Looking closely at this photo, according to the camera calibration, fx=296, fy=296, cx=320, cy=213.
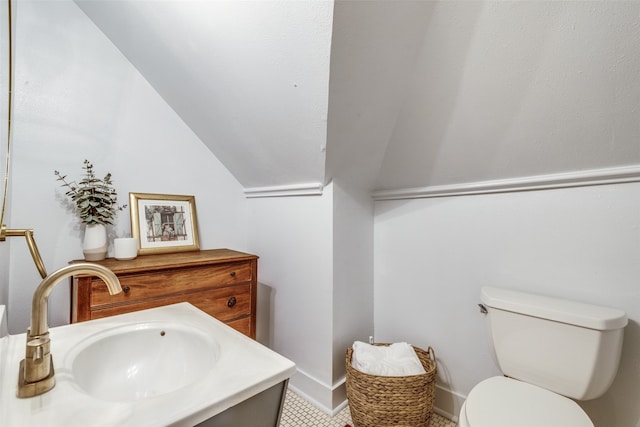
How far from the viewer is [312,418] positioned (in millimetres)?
1521

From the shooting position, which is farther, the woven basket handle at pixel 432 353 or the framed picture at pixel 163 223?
the framed picture at pixel 163 223

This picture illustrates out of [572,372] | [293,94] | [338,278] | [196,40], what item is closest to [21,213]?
[196,40]

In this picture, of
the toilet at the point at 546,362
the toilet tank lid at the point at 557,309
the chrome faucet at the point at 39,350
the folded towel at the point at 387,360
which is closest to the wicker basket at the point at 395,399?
the folded towel at the point at 387,360

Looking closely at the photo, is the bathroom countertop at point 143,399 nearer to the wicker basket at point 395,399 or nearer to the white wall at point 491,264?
the wicker basket at point 395,399

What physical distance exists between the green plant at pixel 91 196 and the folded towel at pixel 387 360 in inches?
56.4

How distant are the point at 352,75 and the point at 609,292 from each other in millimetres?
1276

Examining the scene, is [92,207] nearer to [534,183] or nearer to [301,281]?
[301,281]

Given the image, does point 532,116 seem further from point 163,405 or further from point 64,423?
point 64,423

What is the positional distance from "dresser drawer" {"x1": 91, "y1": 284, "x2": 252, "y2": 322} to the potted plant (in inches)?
14.3

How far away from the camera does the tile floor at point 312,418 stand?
1.47 meters

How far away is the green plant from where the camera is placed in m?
1.41

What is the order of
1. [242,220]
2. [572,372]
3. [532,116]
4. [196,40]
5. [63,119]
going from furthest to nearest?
[242,220] < [63,119] < [196,40] < [532,116] < [572,372]

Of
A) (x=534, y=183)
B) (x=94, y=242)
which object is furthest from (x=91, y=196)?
(x=534, y=183)

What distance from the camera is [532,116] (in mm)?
1150
